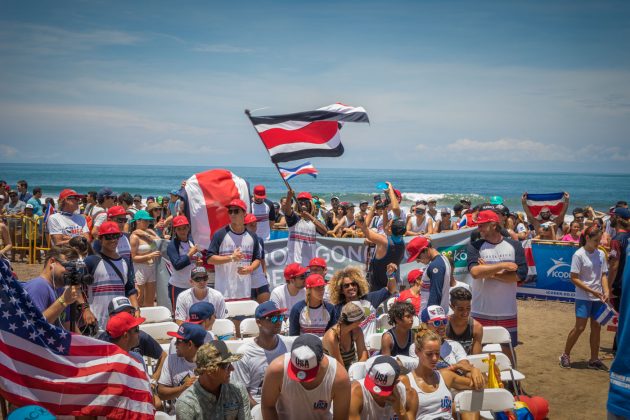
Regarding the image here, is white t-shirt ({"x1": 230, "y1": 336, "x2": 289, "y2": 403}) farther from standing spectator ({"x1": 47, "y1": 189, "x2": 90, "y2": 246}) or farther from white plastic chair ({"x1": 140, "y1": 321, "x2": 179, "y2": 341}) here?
standing spectator ({"x1": 47, "y1": 189, "x2": 90, "y2": 246})

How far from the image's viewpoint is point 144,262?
887cm

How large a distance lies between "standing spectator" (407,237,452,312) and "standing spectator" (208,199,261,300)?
86.2 inches

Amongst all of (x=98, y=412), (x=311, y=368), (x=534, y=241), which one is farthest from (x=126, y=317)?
(x=534, y=241)

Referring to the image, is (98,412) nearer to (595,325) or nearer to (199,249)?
(199,249)

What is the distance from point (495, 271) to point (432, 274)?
2.32 ft

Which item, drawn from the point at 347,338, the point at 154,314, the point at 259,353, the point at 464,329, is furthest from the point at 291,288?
the point at 464,329

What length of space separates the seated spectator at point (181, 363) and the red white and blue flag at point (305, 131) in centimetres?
430

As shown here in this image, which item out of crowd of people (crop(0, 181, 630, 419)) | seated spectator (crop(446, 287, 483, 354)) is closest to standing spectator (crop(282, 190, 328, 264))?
crowd of people (crop(0, 181, 630, 419))

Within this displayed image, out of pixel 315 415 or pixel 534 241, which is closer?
pixel 315 415

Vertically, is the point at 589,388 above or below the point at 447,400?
below

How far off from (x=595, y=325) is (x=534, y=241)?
14.9 ft

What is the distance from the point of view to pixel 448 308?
673 centimetres

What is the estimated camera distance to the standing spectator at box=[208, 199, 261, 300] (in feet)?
24.7

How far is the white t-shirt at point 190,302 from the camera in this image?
663 centimetres
